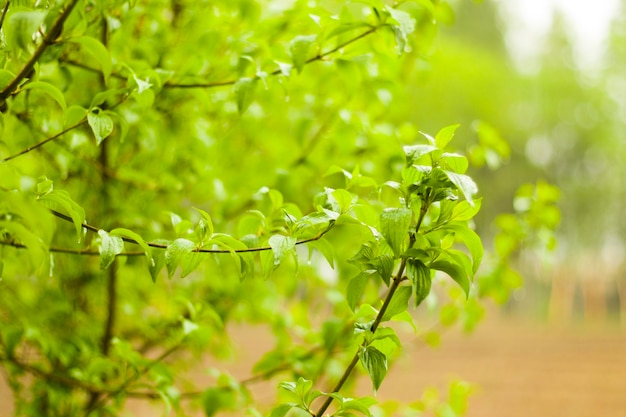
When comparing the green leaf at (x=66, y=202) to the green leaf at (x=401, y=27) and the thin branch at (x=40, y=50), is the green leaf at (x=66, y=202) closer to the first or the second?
the thin branch at (x=40, y=50)

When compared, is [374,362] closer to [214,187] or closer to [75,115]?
[75,115]

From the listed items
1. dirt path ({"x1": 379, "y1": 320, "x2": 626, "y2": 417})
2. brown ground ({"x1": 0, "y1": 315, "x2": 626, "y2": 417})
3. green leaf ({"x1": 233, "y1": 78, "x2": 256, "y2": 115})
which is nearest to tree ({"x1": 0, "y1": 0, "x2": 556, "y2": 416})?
green leaf ({"x1": 233, "y1": 78, "x2": 256, "y2": 115})

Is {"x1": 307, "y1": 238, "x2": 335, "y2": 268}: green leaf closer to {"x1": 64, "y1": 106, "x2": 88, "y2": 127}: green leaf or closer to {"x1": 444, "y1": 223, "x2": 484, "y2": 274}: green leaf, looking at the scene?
{"x1": 444, "y1": 223, "x2": 484, "y2": 274}: green leaf

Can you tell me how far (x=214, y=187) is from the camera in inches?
41.2

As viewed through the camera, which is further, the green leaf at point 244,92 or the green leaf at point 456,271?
the green leaf at point 244,92

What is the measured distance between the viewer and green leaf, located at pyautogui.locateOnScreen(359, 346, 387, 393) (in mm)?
558

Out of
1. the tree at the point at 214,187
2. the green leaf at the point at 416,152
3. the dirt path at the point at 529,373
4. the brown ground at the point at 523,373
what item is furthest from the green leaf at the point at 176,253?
the dirt path at the point at 529,373

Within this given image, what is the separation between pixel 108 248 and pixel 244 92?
0.27 meters

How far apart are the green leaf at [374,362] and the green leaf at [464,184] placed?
163 millimetres


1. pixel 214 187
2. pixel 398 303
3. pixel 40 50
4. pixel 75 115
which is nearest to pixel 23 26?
pixel 40 50

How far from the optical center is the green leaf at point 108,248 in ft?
1.83

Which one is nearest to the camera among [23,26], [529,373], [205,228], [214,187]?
[23,26]

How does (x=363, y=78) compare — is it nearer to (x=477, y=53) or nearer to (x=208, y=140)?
(x=208, y=140)

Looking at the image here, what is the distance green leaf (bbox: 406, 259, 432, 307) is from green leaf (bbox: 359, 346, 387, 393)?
2.6 inches
